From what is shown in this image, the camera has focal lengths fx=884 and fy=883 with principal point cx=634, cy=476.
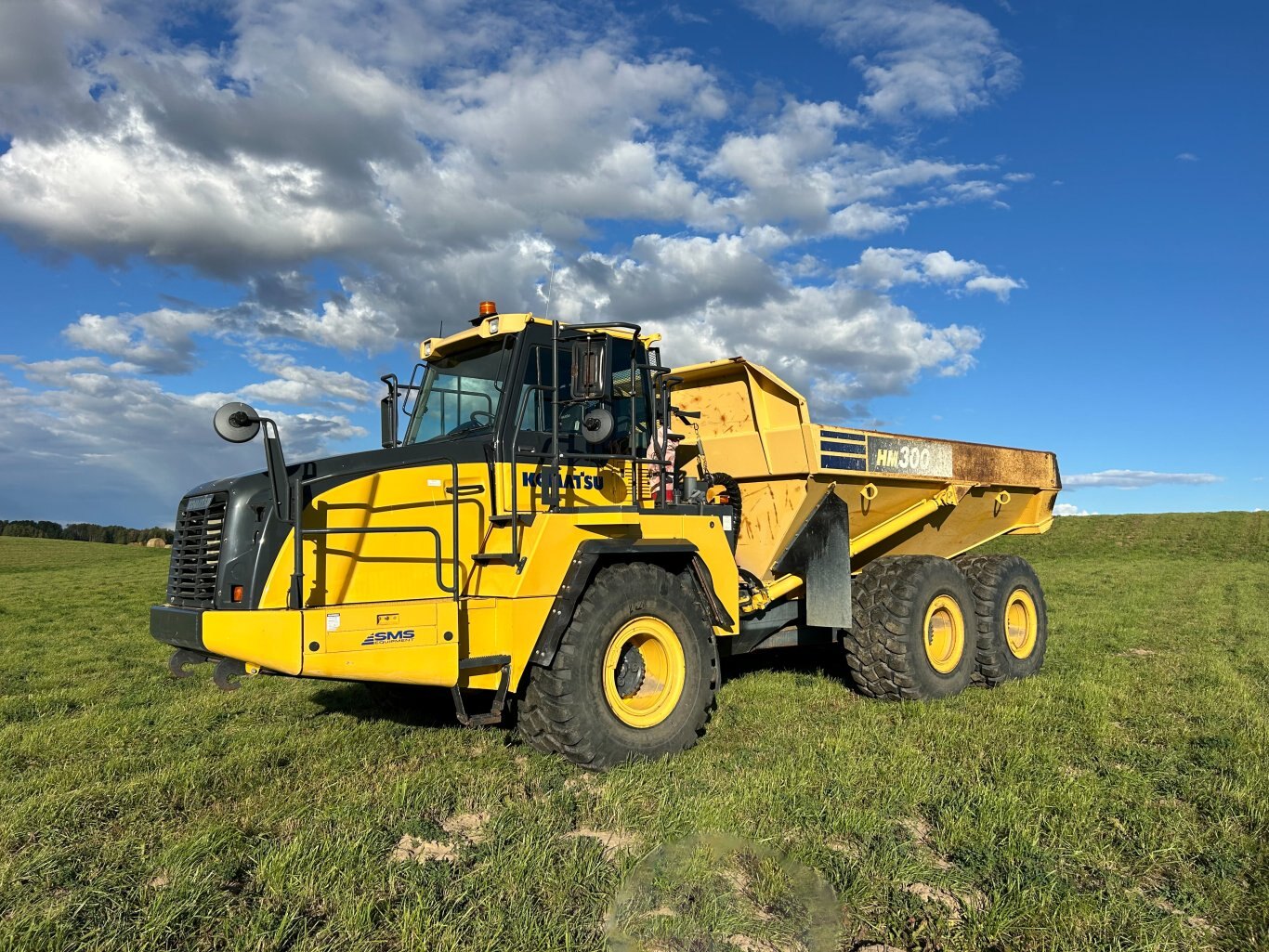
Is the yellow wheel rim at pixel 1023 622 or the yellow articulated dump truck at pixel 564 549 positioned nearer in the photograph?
the yellow articulated dump truck at pixel 564 549

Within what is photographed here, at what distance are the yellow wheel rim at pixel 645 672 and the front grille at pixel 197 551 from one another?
2.45 metres

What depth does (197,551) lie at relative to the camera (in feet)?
17.5

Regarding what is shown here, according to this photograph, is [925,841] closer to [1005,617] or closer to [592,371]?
[592,371]

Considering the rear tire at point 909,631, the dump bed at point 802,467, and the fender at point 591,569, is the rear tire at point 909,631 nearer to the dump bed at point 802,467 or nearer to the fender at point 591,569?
the dump bed at point 802,467

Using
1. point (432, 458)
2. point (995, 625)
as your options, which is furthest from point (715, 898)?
point (995, 625)

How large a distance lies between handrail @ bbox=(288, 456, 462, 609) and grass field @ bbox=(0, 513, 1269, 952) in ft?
3.75

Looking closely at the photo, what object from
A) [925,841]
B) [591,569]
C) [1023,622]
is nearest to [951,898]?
[925,841]

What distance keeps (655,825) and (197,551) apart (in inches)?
125

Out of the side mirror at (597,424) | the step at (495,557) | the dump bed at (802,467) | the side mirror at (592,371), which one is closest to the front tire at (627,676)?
the step at (495,557)

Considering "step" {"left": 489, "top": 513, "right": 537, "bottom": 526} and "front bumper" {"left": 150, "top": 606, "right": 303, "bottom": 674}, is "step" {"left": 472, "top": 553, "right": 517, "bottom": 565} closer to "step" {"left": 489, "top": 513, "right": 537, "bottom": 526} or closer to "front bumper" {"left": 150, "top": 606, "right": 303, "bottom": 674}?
"step" {"left": 489, "top": 513, "right": 537, "bottom": 526}

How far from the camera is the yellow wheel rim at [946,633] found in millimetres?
8172

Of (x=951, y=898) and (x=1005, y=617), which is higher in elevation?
(x=1005, y=617)

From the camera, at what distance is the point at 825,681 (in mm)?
8461

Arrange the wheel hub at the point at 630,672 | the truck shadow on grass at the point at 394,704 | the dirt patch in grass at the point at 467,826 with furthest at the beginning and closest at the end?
the truck shadow on grass at the point at 394,704
the wheel hub at the point at 630,672
the dirt patch in grass at the point at 467,826
